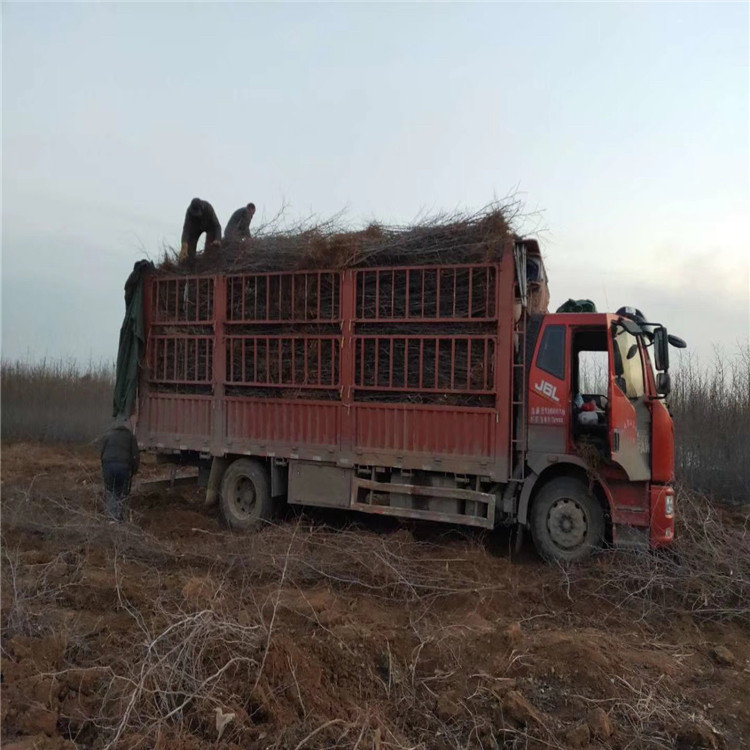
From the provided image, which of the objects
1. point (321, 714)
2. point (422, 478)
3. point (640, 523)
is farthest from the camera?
point (422, 478)

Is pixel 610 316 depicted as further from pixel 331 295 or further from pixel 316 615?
pixel 316 615

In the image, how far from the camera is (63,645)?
13.9 feet

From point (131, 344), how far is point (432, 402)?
4695 millimetres

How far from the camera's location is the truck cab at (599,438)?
6.73 m

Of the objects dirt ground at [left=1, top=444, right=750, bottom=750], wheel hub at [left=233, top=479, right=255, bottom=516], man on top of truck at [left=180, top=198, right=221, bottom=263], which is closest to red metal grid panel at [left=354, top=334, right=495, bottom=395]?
dirt ground at [left=1, top=444, right=750, bottom=750]

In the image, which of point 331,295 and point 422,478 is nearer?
point 422,478

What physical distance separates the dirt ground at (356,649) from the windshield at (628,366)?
1.73m

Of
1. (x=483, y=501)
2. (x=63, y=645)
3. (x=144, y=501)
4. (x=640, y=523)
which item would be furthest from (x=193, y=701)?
(x=144, y=501)

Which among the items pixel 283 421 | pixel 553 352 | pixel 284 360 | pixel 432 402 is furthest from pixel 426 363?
pixel 283 421

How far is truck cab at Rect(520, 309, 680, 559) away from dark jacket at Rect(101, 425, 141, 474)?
5088 mm

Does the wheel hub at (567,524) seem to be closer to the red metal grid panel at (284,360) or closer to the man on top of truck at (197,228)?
the red metal grid panel at (284,360)

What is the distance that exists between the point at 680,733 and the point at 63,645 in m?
3.70

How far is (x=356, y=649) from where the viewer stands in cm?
443

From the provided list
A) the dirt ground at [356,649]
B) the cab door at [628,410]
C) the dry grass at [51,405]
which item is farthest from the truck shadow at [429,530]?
the dry grass at [51,405]
